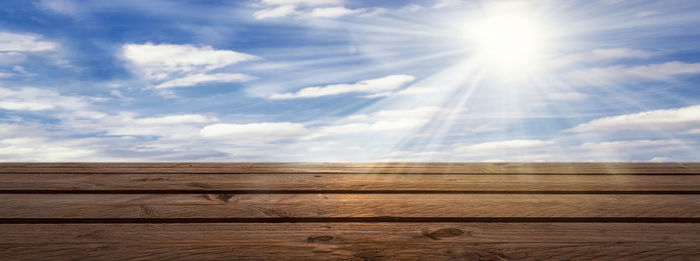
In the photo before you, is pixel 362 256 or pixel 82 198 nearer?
pixel 362 256

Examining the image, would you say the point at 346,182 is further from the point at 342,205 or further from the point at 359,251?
the point at 359,251

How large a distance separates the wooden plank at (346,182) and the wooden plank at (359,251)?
0.65 metres

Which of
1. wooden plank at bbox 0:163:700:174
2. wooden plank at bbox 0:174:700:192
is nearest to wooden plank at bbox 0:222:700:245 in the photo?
wooden plank at bbox 0:174:700:192

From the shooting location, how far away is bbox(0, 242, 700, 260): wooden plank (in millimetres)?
924

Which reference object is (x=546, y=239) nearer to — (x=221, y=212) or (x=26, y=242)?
(x=221, y=212)

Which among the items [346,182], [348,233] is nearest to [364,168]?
[346,182]

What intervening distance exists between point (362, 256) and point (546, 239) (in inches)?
16.8

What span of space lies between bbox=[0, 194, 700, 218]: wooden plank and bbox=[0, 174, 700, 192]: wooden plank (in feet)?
0.49

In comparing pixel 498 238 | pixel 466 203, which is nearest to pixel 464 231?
pixel 498 238

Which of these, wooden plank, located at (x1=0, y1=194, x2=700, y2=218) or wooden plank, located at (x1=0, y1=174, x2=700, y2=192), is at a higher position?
wooden plank, located at (x1=0, y1=174, x2=700, y2=192)

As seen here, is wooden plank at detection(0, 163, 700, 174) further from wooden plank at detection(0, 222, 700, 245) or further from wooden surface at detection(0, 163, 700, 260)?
Answer: wooden plank at detection(0, 222, 700, 245)

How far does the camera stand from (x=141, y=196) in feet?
5.04

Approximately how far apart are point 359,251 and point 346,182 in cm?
86

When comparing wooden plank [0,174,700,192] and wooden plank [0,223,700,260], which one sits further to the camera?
wooden plank [0,174,700,192]
